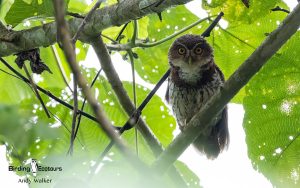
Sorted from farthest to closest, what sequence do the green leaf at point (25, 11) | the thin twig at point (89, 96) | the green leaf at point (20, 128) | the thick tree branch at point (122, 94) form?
the thick tree branch at point (122, 94) < the green leaf at point (25, 11) < the green leaf at point (20, 128) < the thin twig at point (89, 96)

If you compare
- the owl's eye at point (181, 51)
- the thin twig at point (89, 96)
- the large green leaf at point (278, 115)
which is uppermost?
the owl's eye at point (181, 51)

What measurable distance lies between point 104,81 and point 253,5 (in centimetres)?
143

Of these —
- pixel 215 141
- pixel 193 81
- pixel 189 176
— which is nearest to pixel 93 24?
pixel 189 176

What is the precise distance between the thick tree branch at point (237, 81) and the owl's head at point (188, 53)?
1.73m

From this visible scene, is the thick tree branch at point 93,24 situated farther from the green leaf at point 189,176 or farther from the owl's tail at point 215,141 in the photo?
the owl's tail at point 215,141

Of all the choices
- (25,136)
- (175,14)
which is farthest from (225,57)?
(25,136)

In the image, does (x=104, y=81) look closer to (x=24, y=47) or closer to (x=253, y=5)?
(x=24, y=47)

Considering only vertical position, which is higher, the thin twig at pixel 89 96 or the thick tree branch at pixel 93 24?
the thick tree branch at pixel 93 24

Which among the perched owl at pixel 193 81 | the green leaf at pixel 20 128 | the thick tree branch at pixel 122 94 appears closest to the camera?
the green leaf at pixel 20 128

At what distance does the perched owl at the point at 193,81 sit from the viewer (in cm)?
443

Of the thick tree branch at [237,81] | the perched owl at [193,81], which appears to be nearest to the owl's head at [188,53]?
the perched owl at [193,81]

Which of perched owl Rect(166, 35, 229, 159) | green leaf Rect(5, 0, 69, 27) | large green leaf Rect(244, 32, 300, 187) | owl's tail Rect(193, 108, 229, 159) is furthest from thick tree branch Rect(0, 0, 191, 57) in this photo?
owl's tail Rect(193, 108, 229, 159)

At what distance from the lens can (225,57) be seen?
409cm

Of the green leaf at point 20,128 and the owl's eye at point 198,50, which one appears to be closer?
the green leaf at point 20,128
